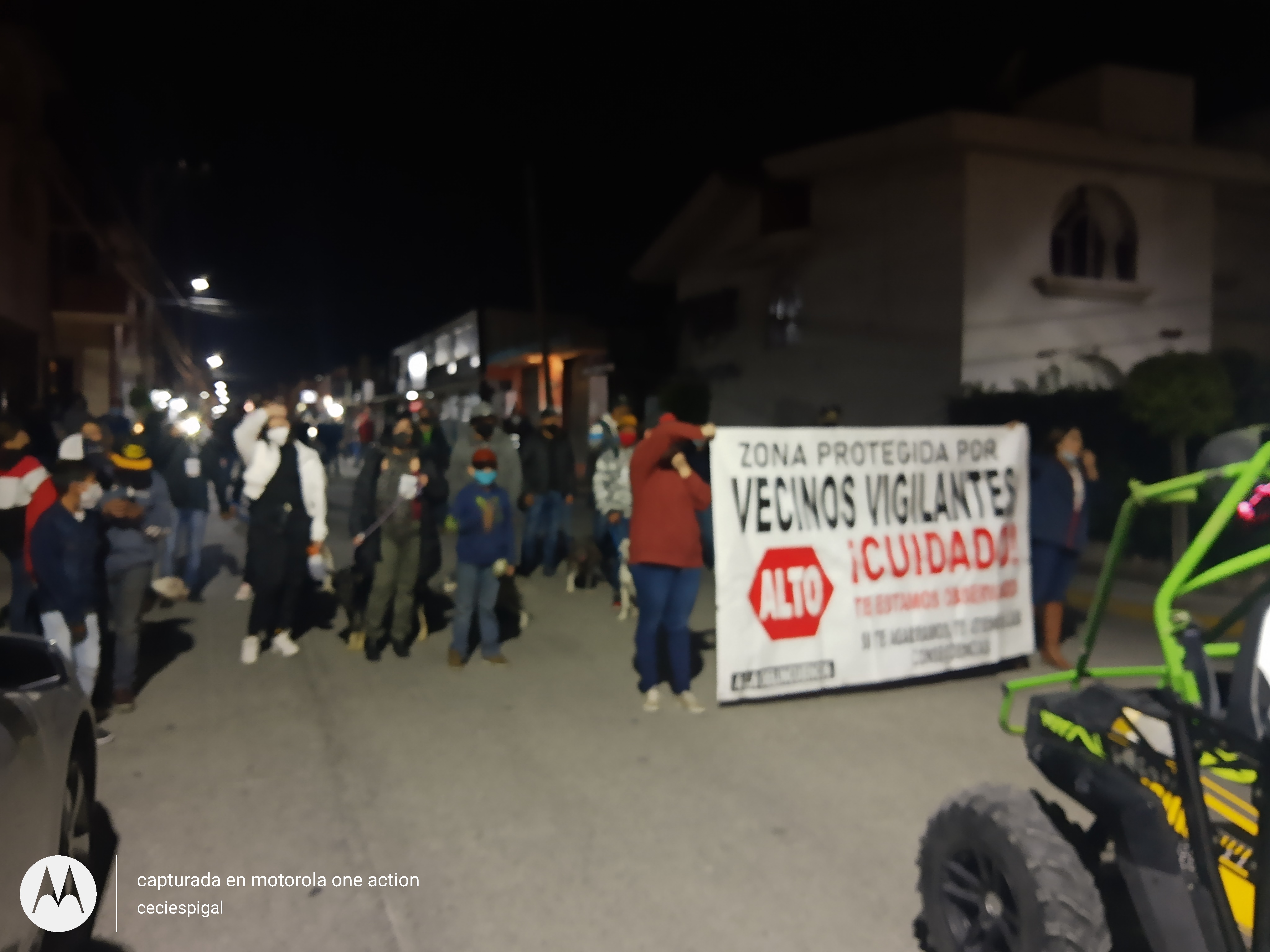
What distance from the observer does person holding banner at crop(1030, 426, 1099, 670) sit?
7.21 metres

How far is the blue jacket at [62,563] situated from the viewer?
17.7 feet

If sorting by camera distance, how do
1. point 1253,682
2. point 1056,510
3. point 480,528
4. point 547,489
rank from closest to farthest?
point 1253,682, point 480,528, point 1056,510, point 547,489

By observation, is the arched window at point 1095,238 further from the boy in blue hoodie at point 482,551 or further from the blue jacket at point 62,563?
the blue jacket at point 62,563

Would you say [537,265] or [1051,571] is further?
[537,265]

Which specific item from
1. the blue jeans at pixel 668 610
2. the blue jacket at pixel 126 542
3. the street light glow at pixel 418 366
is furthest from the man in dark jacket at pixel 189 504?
A: the street light glow at pixel 418 366

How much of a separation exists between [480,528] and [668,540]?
1.80m

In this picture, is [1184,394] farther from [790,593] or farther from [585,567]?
[585,567]

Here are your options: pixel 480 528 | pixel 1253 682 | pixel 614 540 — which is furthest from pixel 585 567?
pixel 1253 682

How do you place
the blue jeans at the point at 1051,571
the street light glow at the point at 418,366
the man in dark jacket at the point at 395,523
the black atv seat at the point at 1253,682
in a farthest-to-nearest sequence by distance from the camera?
the street light glow at the point at 418,366, the man in dark jacket at the point at 395,523, the blue jeans at the point at 1051,571, the black atv seat at the point at 1253,682

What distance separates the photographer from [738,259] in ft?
68.6

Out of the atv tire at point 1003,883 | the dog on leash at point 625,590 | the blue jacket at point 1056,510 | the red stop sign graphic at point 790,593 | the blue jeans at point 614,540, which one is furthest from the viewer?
the blue jeans at point 614,540

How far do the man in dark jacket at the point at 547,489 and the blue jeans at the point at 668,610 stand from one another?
15.5 ft

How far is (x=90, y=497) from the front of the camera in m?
5.52

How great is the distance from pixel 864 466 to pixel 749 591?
48.9 inches
